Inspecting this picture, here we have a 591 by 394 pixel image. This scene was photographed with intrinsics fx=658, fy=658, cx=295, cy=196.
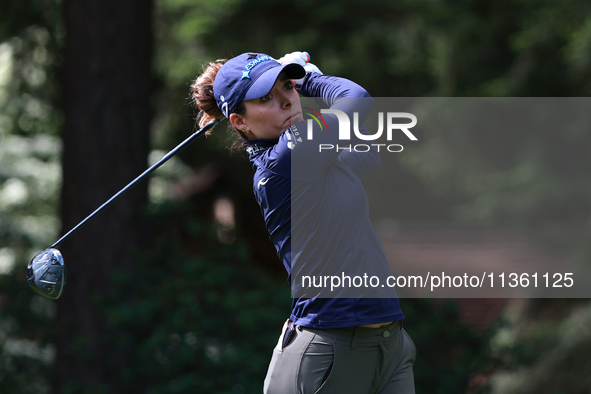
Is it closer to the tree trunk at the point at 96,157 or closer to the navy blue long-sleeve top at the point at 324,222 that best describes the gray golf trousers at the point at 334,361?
the navy blue long-sleeve top at the point at 324,222

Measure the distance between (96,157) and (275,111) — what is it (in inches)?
132

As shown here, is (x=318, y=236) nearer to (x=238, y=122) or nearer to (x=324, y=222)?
(x=324, y=222)

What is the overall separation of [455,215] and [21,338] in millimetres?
6852

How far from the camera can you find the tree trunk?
516cm

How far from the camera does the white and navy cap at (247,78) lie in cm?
212

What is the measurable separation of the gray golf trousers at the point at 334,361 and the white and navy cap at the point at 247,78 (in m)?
0.78

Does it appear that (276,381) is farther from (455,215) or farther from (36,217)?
(455,215)

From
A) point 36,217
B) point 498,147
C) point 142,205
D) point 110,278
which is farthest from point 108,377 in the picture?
point 498,147

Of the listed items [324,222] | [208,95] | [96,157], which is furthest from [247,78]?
[96,157]

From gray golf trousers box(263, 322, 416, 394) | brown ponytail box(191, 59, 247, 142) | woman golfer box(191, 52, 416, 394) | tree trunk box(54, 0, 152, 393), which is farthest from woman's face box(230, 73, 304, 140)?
tree trunk box(54, 0, 152, 393)

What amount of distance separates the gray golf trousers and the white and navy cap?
779 mm

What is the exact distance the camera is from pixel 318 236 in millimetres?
2105

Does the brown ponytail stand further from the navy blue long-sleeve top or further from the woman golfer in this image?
the navy blue long-sleeve top

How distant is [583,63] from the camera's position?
6.82 meters
